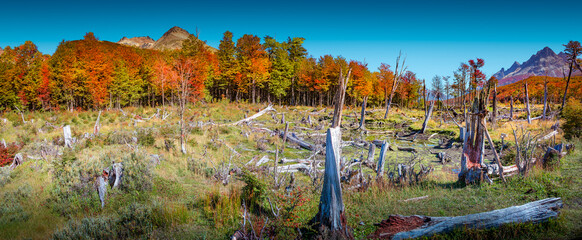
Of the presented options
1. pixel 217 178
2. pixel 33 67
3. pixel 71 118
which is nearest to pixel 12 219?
→ pixel 217 178

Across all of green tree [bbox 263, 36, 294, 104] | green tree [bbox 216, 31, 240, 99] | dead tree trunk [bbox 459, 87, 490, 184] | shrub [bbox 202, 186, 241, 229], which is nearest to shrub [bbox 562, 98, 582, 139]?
dead tree trunk [bbox 459, 87, 490, 184]

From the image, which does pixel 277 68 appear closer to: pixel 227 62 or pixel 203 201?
pixel 227 62

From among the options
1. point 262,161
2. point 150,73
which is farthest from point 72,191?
point 150,73

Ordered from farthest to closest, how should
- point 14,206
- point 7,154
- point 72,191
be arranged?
point 7,154 → point 72,191 → point 14,206

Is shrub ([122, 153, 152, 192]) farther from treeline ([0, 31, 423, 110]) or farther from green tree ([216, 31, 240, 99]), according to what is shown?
green tree ([216, 31, 240, 99])

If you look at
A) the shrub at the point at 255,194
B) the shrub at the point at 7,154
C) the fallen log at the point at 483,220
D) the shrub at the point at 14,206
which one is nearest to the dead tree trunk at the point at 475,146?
the fallen log at the point at 483,220

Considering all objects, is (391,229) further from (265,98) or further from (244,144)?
(265,98)

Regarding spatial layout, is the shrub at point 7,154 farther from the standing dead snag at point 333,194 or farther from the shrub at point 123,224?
the standing dead snag at point 333,194

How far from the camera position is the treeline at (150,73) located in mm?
31156

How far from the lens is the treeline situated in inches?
1227

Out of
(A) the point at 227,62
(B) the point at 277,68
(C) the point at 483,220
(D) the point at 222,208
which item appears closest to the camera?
(C) the point at 483,220

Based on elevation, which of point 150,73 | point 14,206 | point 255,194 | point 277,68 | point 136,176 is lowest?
point 14,206

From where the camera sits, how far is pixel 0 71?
3089 centimetres

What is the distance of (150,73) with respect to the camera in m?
38.9
